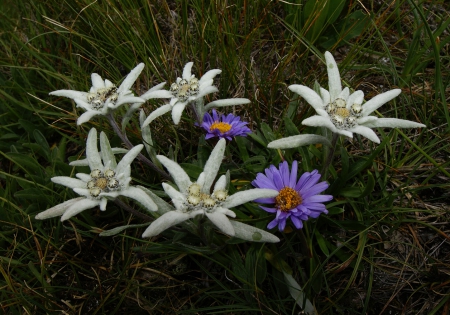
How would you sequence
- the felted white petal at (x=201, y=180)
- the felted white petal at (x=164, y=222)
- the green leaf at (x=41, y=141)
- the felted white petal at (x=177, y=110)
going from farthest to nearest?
the green leaf at (x=41, y=141)
the felted white petal at (x=177, y=110)
the felted white petal at (x=201, y=180)
the felted white petal at (x=164, y=222)

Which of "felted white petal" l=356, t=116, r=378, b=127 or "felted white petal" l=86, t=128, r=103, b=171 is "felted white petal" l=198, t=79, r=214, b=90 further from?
"felted white petal" l=356, t=116, r=378, b=127

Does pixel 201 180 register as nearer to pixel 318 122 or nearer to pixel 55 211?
pixel 318 122

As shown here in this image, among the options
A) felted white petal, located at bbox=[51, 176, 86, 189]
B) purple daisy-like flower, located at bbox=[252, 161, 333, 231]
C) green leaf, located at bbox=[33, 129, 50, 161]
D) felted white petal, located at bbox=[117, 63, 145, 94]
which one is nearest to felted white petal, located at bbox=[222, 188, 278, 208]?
purple daisy-like flower, located at bbox=[252, 161, 333, 231]

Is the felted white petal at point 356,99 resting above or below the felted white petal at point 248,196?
above

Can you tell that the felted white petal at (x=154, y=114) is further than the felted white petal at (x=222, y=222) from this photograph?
Yes

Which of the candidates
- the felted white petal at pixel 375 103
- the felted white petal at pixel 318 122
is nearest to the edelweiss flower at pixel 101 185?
the felted white petal at pixel 318 122

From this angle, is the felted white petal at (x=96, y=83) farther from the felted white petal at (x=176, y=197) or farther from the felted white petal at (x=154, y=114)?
the felted white petal at (x=176, y=197)

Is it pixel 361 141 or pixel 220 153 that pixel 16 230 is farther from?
pixel 361 141
